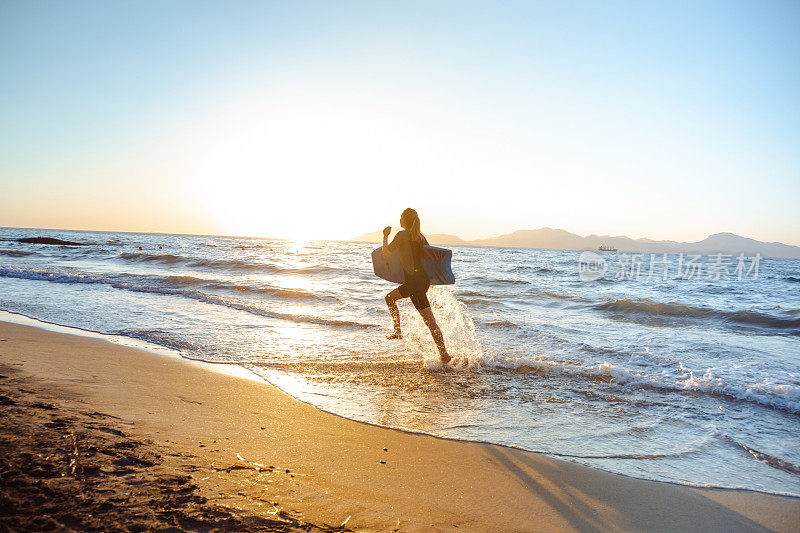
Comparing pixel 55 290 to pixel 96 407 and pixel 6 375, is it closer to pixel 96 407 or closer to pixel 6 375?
pixel 6 375

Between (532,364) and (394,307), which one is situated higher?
(394,307)

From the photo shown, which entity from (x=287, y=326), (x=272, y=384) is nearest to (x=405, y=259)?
(x=272, y=384)

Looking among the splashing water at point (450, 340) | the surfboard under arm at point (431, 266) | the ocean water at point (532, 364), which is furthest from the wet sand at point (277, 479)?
the surfboard under arm at point (431, 266)

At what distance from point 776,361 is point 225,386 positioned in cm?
966

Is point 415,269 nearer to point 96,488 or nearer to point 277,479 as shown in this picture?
point 277,479

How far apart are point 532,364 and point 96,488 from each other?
629 centimetres

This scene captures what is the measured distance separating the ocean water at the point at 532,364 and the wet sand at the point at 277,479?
1.35ft

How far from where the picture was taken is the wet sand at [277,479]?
2.26 meters

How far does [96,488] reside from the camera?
7.51ft

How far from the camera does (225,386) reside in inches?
211

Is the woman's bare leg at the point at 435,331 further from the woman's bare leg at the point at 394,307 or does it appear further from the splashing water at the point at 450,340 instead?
the woman's bare leg at the point at 394,307

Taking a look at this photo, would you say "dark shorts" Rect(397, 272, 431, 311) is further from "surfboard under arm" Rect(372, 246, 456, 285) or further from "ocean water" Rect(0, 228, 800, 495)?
"ocean water" Rect(0, 228, 800, 495)

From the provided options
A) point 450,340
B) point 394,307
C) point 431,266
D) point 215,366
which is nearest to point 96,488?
point 215,366

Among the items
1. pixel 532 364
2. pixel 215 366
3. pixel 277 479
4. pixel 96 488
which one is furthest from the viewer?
pixel 532 364
